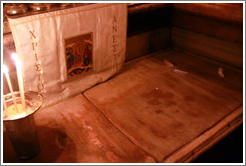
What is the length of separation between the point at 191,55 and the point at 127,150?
2619 mm

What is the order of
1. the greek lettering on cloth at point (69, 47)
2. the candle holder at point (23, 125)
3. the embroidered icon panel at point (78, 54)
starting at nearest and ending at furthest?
the candle holder at point (23, 125), the greek lettering on cloth at point (69, 47), the embroidered icon panel at point (78, 54)

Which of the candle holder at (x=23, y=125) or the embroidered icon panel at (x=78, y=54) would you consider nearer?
the candle holder at (x=23, y=125)

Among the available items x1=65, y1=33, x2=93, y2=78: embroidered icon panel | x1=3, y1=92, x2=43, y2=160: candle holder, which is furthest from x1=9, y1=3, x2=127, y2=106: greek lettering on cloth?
x1=3, y1=92, x2=43, y2=160: candle holder

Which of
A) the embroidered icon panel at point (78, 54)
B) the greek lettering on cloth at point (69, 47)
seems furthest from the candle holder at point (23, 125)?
the embroidered icon panel at point (78, 54)

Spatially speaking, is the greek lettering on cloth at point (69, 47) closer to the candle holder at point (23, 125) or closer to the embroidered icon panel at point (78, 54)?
the embroidered icon panel at point (78, 54)

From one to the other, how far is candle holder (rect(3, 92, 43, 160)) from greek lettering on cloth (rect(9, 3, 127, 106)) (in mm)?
592

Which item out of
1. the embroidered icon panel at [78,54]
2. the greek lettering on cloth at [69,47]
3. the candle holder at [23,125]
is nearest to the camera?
the candle holder at [23,125]

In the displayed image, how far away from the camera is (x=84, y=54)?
2.92 meters

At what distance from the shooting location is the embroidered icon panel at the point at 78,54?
2.74 meters

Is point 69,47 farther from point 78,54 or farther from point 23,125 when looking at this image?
point 23,125

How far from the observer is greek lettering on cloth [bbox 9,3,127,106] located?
7.87 feet

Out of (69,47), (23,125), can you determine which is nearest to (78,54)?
(69,47)

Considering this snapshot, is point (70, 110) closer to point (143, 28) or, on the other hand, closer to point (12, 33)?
point (12, 33)

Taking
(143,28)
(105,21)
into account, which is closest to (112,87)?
(105,21)
